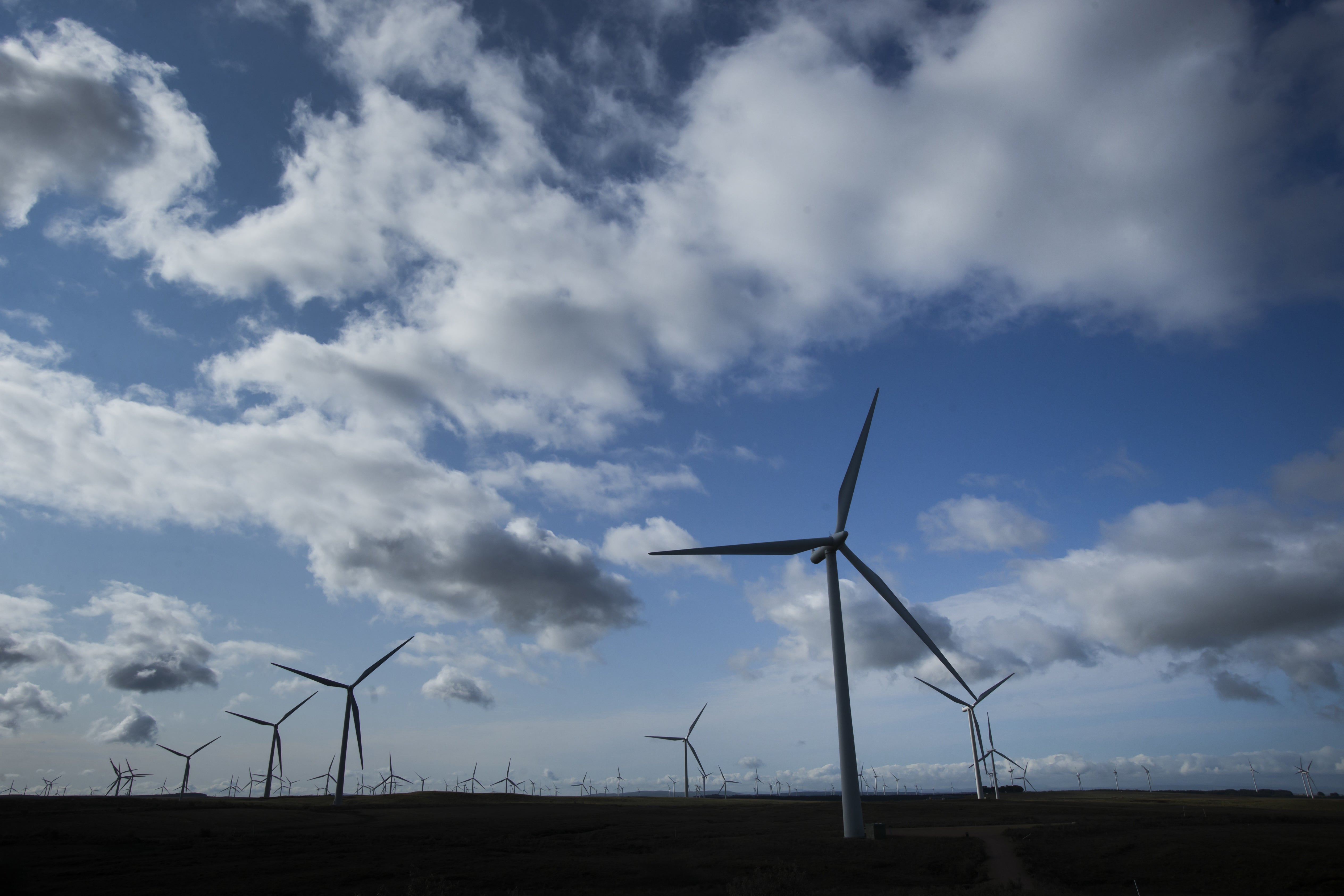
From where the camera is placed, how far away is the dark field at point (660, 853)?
45.7 metres

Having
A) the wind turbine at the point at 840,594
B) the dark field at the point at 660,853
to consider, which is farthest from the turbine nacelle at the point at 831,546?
the dark field at the point at 660,853

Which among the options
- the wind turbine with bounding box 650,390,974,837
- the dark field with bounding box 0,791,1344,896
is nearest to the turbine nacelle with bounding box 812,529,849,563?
the wind turbine with bounding box 650,390,974,837

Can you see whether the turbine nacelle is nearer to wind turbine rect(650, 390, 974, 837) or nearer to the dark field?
wind turbine rect(650, 390, 974, 837)

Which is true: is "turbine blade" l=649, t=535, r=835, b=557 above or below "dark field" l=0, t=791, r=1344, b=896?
above

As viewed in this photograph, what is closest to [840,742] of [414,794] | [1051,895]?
[1051,895]

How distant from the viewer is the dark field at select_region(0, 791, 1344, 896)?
150ft

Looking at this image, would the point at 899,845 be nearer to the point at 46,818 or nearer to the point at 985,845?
the point at 985,845

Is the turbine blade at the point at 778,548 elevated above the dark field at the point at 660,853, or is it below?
above

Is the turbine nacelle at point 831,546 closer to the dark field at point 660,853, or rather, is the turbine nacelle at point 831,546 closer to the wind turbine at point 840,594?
the wind turbine at point 840,594

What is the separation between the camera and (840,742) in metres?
59.3

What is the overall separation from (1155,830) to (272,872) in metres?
71.3

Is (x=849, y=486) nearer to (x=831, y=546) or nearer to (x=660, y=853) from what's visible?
(x=831, y=546)

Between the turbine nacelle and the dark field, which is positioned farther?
the turbine nacelle

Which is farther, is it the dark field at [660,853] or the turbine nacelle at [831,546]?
the turbine nacelle at [831,546]
